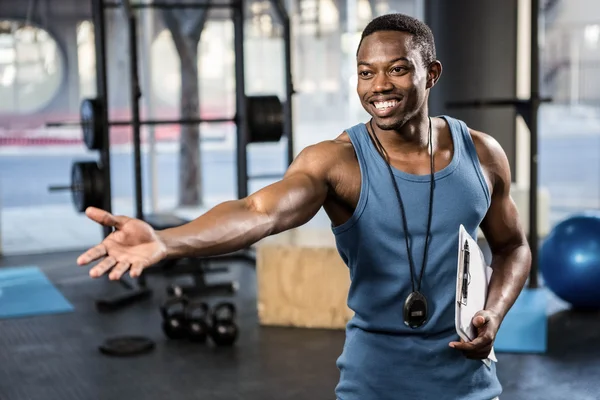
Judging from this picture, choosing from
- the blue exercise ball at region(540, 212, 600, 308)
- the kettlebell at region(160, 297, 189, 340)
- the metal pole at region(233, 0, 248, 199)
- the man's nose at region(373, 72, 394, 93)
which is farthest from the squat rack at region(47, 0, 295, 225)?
the man's nose at region(373, 72, 394, 93)

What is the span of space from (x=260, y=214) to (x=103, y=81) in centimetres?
382

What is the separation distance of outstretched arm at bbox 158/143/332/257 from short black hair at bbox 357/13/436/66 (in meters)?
0.22

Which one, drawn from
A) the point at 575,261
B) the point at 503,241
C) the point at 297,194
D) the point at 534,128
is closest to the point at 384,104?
the point at 297,194

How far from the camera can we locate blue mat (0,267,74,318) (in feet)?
15.4

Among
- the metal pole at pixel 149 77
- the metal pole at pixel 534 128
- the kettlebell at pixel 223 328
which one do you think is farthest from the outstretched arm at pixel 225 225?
the metal pole at pixel 149 77

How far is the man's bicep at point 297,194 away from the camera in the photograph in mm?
1366

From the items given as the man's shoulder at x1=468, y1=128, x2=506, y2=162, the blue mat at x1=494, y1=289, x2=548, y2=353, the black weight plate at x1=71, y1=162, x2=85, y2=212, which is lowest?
the blue mat at x1=494, y1=289, x2=548, y2=353

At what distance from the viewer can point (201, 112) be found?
24.7ft

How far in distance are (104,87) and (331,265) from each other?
183 centimetres

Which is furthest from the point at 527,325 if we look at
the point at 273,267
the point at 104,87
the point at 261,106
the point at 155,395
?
the point at 104,87

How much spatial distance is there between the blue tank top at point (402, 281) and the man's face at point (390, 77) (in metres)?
0.09

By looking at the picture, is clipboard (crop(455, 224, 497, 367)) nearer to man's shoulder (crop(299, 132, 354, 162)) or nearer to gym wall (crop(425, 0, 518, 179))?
man's shoulder (crop(299, 132, 354, 162))

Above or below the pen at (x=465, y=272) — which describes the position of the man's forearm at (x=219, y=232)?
above

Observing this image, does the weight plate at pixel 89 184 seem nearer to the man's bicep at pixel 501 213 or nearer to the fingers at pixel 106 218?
the man's bicep at pixel 501 213
